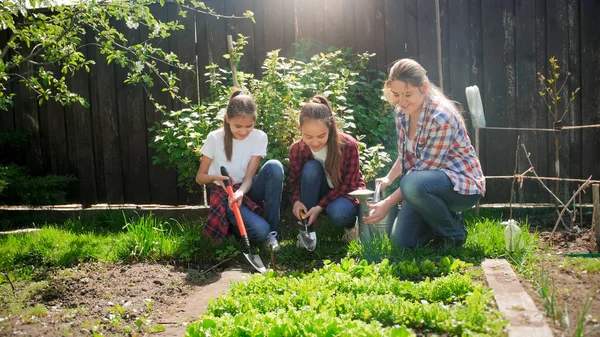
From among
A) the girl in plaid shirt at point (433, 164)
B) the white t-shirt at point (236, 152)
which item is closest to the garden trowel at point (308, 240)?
the girl in plaid shirt at point (433, 164)

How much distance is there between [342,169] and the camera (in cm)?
441

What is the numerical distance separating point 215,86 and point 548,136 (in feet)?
9.44

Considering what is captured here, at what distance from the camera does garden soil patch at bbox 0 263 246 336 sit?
9.99 ft

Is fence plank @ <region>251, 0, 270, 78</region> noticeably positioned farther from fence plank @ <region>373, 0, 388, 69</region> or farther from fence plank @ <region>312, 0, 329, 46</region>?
fence plank @ <region>373, 0, 388, 69</region>

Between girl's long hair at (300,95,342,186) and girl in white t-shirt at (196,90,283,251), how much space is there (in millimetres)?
367

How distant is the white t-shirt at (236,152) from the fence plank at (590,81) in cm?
282

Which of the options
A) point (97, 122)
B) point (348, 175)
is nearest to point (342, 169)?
point (348, 175)

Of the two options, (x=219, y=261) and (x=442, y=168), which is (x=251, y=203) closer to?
(x=219, y=261)

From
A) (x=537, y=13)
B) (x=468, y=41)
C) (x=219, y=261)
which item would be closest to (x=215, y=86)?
(x=219, y=261)

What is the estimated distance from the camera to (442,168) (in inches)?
154

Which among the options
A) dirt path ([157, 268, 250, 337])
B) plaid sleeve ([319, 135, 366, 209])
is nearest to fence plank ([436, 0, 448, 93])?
plaid sleeve ([319, 135, 366, 209])

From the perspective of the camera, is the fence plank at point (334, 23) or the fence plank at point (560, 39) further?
the fence plank at point (334, 23)

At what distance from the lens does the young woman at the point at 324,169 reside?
13.8 feet

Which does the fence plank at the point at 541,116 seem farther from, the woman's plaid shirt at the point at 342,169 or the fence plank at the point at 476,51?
the woman's plaid shirt at the point at 342,169
